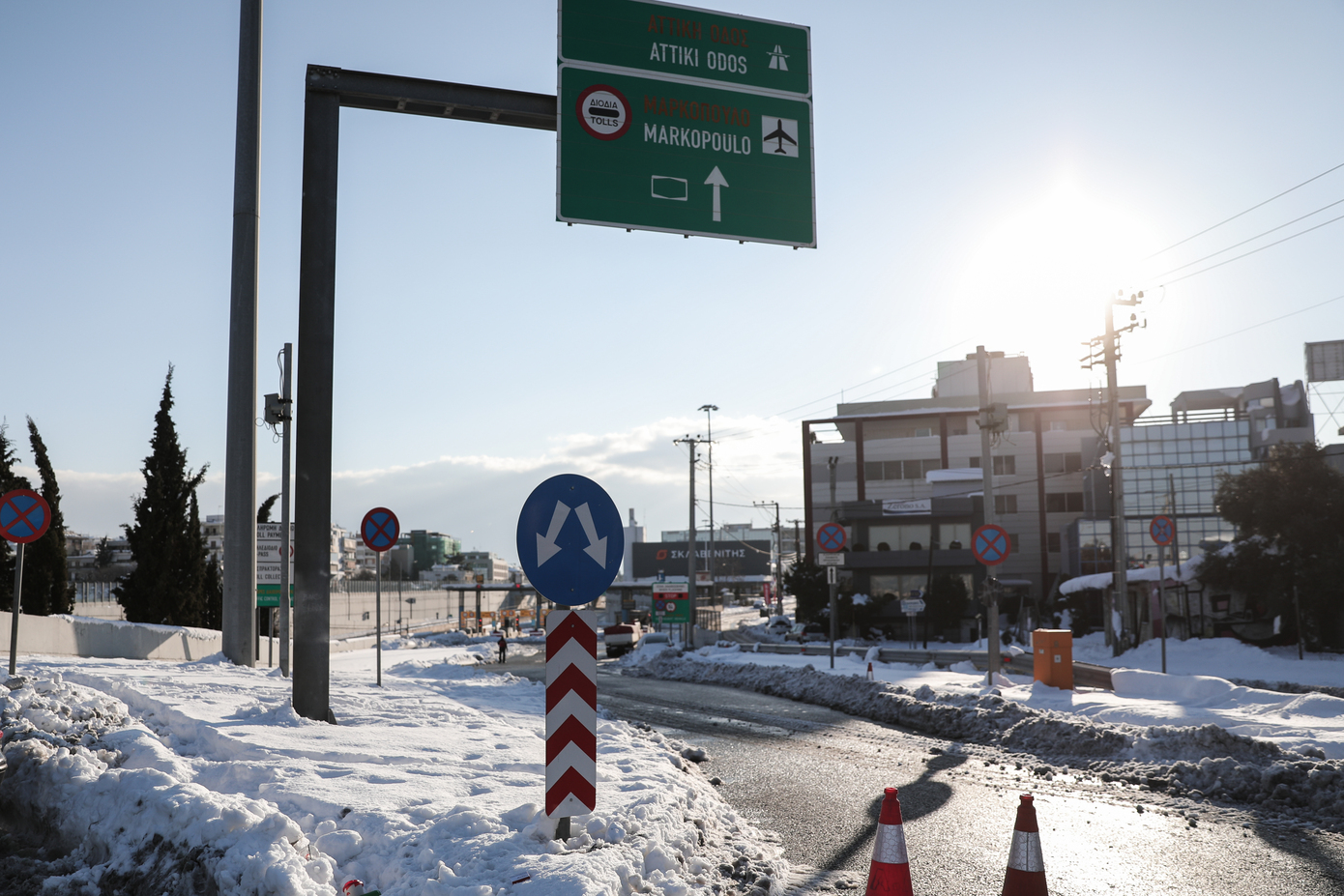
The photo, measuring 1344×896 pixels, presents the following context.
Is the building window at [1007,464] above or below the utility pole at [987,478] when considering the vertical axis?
above

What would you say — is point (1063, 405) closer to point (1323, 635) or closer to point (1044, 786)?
point (1323, 635)

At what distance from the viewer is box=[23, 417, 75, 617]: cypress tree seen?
24359 mm

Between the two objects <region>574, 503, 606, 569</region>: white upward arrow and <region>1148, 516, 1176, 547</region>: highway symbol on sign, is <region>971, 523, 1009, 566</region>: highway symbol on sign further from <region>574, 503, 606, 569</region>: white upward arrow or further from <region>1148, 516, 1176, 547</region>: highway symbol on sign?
<region>574, 503, 606, 569</region>: white upward arrow

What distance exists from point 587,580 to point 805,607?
50.7 meters

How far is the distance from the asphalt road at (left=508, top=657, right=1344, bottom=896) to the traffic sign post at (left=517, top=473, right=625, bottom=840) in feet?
5.74

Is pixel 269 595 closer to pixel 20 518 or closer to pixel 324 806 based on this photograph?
pixel 20 518

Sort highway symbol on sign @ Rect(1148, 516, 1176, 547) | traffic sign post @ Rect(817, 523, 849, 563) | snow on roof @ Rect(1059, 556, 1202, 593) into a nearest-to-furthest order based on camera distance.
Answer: highway symbol on sign @ Rect(1148, 516, 1176, 547) → traffic sign post @ Rect(817, 523, 849, 563) → snow on roof @ Rect(1059, 556, 1202, 593)

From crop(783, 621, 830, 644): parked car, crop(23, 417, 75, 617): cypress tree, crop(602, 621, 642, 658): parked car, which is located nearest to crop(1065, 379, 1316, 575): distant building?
crop(783, 621, 830, 644): parked car

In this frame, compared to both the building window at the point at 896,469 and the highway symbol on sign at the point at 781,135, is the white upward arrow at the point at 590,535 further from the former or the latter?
the building window at the point at 896,469

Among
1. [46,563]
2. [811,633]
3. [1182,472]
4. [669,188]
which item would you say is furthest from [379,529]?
[1182,472]

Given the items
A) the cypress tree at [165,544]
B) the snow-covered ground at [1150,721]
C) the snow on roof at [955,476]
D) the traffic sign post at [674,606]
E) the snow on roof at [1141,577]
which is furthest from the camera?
the snow on roof at [955,476]

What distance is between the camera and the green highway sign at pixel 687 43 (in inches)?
415

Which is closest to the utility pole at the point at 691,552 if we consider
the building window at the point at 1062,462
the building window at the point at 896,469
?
the building window at the point at 896,469

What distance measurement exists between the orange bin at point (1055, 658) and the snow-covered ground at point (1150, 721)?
294 mm
